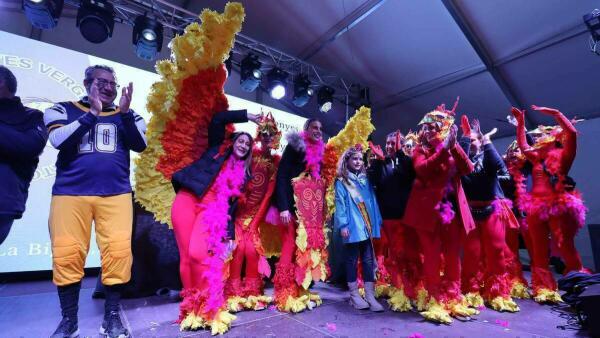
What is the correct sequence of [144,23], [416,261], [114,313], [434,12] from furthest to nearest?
[434,12]
[144,23]
[416,261]
[114,313]

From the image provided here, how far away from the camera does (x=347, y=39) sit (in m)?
5.12

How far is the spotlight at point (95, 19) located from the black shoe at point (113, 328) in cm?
335

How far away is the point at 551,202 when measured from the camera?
2879 mm

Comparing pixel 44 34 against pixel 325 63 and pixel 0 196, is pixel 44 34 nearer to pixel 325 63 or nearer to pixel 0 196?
pixel 0 196

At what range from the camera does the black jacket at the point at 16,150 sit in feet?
5.37

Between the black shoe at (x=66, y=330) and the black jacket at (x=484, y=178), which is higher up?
the black jacket at (x=484, y=178)

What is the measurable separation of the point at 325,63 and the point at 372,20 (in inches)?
53.3

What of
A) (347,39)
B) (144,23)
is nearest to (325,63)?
(347,39)

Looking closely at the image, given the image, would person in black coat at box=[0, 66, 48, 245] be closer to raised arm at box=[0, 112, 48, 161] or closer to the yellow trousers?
raised arm at box=[0, 112, 48, 161]

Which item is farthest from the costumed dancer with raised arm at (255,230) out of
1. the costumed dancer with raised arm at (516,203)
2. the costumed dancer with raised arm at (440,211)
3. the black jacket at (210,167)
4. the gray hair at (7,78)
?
the costumed dancer with raised arm at (516,203)

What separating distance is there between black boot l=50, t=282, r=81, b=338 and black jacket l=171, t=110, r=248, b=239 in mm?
818

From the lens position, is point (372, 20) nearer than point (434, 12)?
No

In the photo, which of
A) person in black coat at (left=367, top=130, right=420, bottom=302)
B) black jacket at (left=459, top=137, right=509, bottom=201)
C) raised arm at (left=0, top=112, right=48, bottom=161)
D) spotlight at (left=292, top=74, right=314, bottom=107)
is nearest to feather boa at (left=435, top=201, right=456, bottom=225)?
person in black coat at (left=367, top=130, right=420, bottom=302)

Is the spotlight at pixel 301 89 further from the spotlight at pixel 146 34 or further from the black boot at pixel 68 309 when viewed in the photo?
the black boot at pixel 68 309
